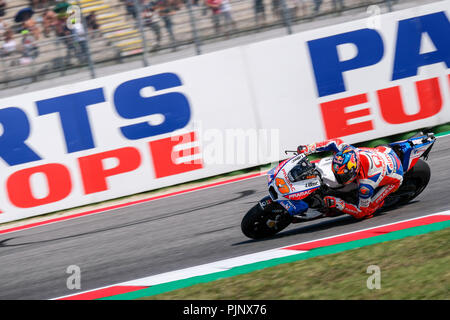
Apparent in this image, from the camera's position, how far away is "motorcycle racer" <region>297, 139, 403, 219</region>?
7.48 meters

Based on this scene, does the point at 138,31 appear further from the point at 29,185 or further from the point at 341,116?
the point at 341,116

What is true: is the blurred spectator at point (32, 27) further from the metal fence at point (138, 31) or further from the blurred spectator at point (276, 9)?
the blurred spectator at point (276, 9)

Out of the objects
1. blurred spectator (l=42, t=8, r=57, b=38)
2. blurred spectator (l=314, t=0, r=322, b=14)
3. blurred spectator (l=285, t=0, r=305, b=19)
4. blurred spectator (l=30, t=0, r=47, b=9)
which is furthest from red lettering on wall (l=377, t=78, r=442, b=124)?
blurred spectator (l=30, t=0, r=47, b=9)

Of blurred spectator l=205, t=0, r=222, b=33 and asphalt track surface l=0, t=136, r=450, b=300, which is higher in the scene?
blurred spectator l=205, t=0, r=222, b=33

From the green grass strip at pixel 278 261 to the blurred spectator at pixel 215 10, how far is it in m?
7.21

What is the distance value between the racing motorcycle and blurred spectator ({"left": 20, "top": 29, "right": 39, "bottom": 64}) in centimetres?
693

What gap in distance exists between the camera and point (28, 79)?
12617mm

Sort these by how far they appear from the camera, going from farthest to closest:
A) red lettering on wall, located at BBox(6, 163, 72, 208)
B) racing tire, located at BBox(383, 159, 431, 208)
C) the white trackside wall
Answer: the white trackside wall → red lettering on wall, located at BBox(6, 163, 72, 208) → racing tire, located at BBox(383, 159, 431, 208)

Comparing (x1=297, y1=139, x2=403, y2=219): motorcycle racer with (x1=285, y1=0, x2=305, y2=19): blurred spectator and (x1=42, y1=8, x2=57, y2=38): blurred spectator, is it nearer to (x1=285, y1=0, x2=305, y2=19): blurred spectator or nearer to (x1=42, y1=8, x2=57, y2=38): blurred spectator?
(x1=285, y1=0, x2=305, y2=19): blurred spectator

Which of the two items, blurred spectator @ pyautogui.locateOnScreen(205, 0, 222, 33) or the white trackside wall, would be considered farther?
blurred spectator @ pyautogui.locateOnScreen(205, 0, 222, 33)

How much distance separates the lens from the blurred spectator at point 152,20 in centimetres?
1290

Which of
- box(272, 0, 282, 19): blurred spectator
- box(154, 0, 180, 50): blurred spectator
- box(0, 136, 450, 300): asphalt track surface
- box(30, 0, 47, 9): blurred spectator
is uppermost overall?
box(30, 0, 47, 9): blurred spectator

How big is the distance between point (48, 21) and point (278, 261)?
8165mm
